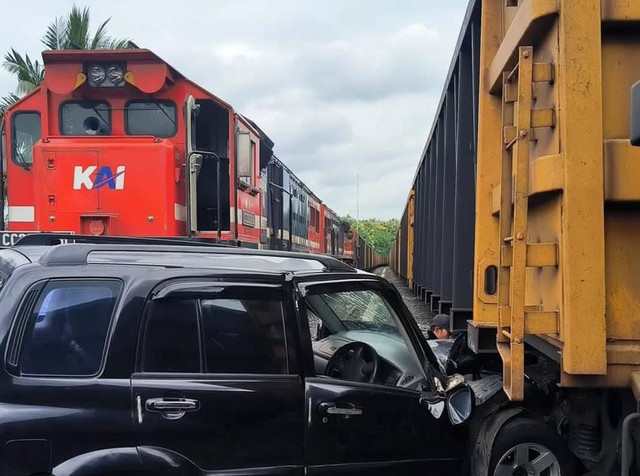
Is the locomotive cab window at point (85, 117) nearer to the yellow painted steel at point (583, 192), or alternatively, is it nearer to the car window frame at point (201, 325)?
the car window frame at point (201, 325)

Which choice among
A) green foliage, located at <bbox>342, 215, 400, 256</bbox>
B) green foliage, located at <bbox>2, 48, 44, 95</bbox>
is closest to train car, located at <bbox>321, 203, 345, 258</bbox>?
green foliage, located at <bbox>2, 48, 44, 95</bbox>

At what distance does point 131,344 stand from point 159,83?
5.14 meters

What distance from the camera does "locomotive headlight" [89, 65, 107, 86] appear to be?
7.15 metres

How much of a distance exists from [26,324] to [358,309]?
6.76 feet

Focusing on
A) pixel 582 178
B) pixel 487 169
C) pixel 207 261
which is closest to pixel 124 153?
pixel 207 261

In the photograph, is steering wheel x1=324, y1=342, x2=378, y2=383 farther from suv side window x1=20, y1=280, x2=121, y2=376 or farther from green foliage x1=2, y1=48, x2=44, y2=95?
green foliage x1=2, y1=48, x2=44, y2=95

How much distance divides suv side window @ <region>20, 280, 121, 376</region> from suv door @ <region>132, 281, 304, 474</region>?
0.20 metres

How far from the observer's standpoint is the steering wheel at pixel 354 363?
3320 mm

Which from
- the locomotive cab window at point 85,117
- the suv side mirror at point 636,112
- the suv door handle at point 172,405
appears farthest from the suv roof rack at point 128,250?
the locomotive cab window at point 85,117

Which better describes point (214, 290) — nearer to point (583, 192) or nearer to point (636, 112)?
point (583, 192)

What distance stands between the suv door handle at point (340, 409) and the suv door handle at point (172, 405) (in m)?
0.61

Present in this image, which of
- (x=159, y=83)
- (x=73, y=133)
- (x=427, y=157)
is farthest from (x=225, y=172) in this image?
(x=427, y=157)

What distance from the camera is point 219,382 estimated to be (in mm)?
2768

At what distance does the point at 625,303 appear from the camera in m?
2.59
